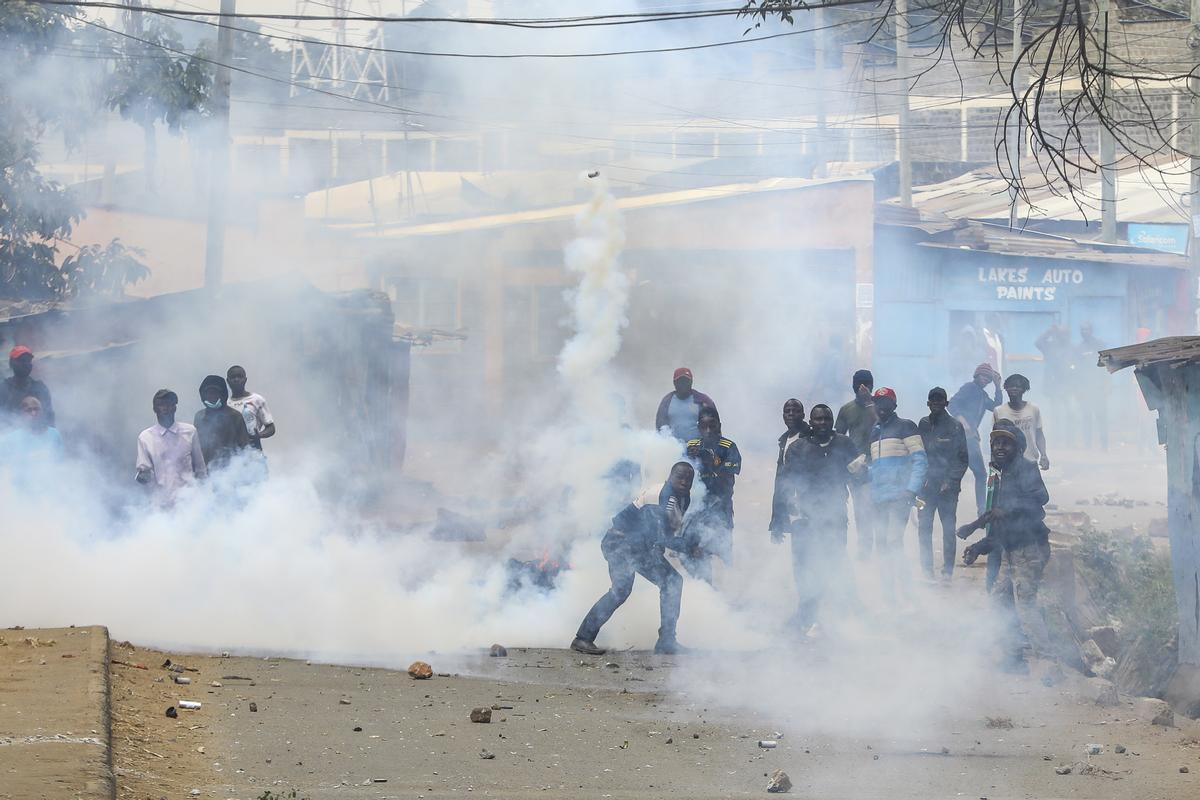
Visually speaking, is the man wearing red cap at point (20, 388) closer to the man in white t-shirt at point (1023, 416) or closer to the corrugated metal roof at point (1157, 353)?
the man in white t-shirt at point (1023, 416)

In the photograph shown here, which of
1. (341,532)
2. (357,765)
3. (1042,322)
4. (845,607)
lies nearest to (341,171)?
(1042,322)

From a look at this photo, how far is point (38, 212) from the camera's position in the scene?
13914 mm

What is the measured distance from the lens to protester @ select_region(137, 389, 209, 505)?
877cm

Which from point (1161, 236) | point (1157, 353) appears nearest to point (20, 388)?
point (1157, 353)

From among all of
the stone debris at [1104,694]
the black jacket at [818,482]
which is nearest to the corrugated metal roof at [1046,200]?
the black jacket at [818,482]

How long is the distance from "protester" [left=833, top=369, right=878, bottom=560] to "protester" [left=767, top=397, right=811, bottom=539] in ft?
2.69

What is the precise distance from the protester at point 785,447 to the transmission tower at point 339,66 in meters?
15.5

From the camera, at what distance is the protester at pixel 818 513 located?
28.4 feet

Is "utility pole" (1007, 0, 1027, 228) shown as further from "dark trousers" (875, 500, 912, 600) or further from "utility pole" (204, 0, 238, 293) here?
"utility pole" (204, 0, 238, 293)

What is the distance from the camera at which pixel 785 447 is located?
9328 mm

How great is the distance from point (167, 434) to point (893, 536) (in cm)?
508

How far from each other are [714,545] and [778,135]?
20.7 m

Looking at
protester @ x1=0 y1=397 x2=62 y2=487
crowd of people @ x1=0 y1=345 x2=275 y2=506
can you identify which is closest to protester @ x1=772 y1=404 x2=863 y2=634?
crowd of people @ x1=0 y1=345 x2=275 y2=506

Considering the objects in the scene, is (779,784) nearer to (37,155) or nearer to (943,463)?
(943,463)
